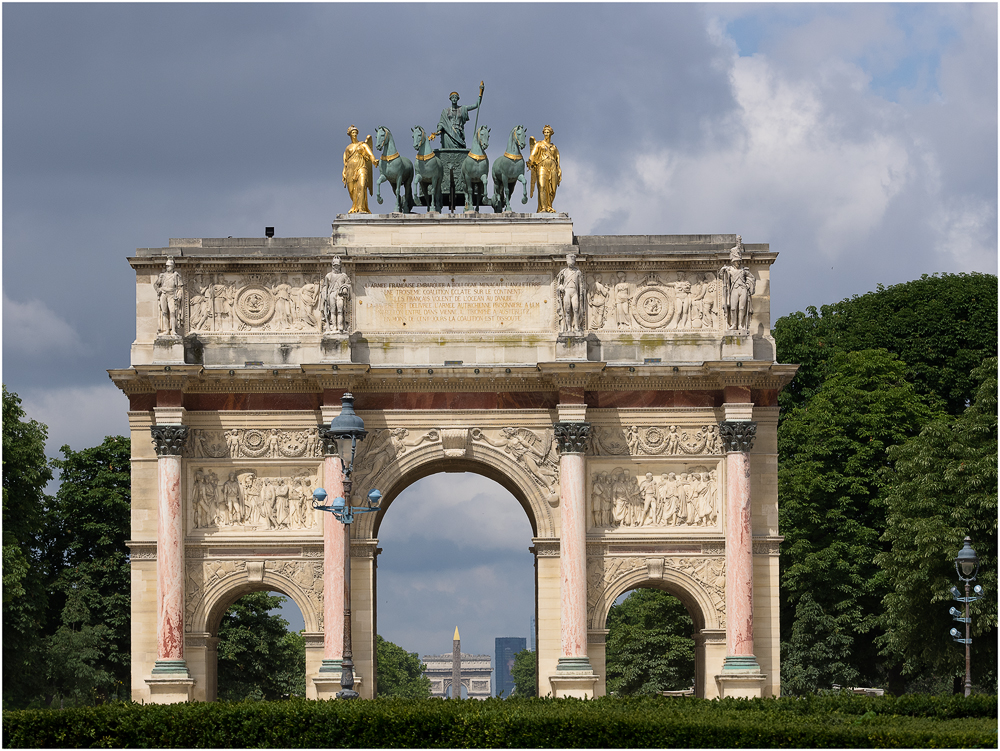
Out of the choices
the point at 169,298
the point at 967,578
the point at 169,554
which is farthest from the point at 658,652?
the point at 169,298

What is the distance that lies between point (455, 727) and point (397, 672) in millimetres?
97654

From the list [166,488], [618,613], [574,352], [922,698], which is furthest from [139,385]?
[618,613]

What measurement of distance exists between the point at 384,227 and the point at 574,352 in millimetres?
6132

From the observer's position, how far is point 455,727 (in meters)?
30.5

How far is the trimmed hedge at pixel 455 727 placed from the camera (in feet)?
97.2

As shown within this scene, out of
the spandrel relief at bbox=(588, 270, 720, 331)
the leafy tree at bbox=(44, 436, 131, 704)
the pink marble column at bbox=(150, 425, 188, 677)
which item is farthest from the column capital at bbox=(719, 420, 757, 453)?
the leafy tree at bbox=(44, 436, 131, 704)

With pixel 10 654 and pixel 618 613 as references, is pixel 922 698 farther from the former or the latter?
pixel 618 613

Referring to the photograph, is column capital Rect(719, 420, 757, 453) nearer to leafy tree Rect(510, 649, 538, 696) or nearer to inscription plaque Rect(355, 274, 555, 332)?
inscription plaque Rect(355, 274, 555, 332)

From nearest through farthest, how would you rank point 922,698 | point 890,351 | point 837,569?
point 922,698 < point 837,569 < point 890,351

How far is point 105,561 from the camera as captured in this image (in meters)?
55.4

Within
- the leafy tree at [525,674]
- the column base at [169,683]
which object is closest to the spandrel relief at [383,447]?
the column base at [169,683]

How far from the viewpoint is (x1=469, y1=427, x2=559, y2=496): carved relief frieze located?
44906mm

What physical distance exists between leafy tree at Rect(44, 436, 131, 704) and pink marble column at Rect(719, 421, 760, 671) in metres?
20.7

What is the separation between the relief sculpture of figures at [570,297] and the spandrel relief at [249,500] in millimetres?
7746
